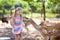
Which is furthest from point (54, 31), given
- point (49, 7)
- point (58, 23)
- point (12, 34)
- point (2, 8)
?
point (2, 8)

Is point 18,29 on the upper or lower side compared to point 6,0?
lower

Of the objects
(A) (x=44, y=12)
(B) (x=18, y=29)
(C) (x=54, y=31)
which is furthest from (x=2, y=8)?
(C) (x=54, y=31)

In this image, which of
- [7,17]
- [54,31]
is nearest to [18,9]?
[7,17]

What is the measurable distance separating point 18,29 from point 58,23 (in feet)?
2.47

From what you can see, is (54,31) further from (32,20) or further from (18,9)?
(18,9)

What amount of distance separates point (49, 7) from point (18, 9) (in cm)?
57

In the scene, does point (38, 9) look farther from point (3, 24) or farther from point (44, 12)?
point (3, 24)

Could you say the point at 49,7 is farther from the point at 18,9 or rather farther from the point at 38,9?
the point at 18,9

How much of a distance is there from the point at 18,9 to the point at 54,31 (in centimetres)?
78

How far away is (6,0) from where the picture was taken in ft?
12.9

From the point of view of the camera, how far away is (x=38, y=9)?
3.96m

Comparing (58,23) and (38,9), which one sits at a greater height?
(38,9)

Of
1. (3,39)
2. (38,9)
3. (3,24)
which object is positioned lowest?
(3,39)

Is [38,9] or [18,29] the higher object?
[38,9]
